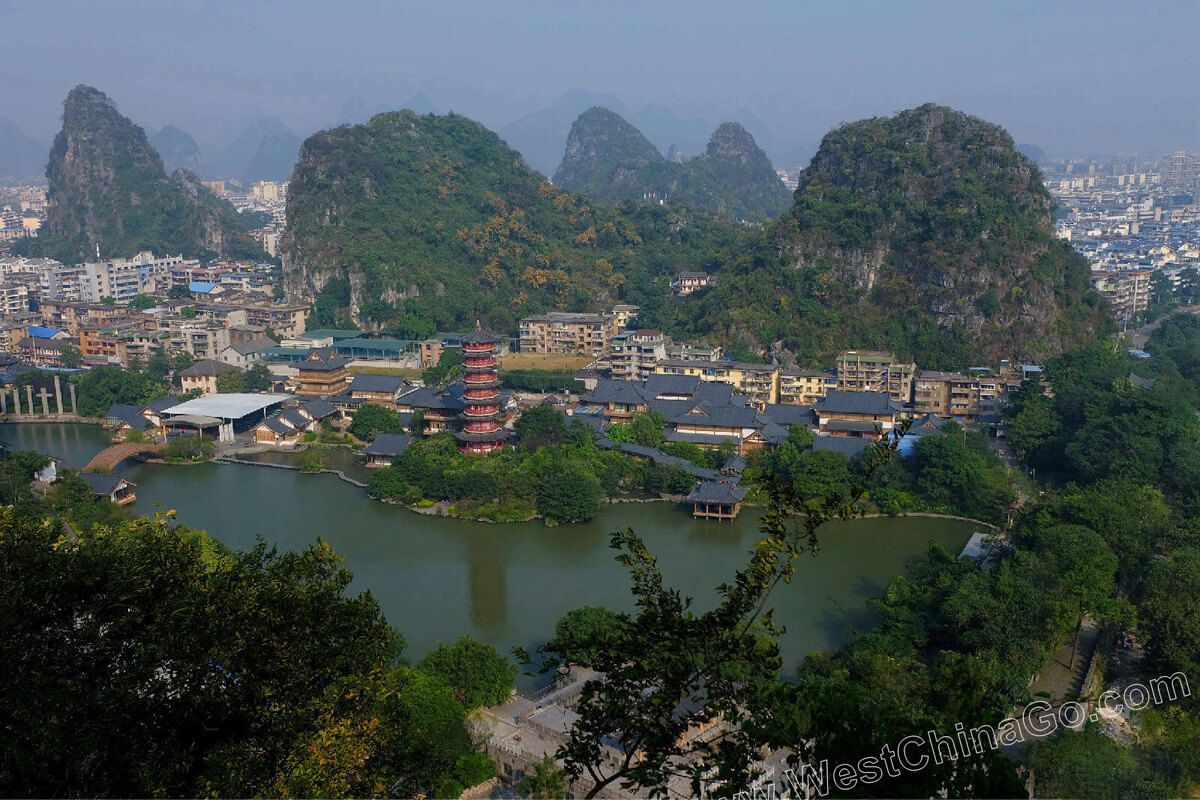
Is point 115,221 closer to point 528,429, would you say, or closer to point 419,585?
point 528,429

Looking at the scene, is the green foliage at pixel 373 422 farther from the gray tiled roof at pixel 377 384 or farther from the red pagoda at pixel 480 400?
the red pagoda at pixel 480 400

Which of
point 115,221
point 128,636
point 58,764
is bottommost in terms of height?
point 58,764

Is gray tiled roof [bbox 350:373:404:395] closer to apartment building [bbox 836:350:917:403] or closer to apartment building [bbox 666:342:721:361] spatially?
apartment building [bbox 666:342:721:361]

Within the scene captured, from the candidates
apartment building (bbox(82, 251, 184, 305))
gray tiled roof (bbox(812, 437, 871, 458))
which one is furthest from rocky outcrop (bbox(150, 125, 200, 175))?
gray tiled roof (bbox(812, 437, 871, 458))

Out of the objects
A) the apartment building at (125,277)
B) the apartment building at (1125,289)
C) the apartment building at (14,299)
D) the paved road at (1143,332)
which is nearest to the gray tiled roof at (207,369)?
the apartment building at (125,277)

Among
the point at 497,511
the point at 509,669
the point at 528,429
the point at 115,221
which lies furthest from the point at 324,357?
the point at 115,221

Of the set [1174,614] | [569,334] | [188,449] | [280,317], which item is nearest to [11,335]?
[280,317]

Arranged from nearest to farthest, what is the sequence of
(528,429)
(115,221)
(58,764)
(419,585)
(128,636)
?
(58,764)
(128,636)
(419,585)
(528,429)
(115,221)
